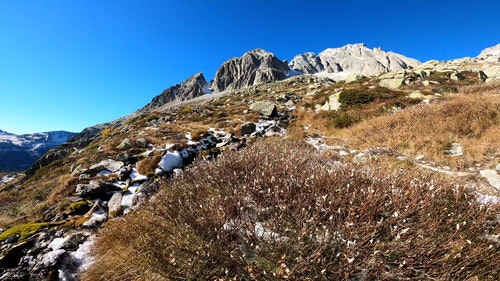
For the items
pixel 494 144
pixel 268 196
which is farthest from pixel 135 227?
pixel 494 144

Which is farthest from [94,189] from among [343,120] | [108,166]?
[343,120]

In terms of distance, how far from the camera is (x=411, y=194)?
326cm

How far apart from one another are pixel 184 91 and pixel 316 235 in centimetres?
14438

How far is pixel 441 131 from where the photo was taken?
8.40 metres

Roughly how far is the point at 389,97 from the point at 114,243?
19.0 m

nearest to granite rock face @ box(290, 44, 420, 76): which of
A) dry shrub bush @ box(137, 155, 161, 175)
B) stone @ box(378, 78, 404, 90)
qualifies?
stone @ box(378, 78, 404, 90)

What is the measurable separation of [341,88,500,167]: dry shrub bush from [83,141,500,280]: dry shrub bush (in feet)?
14.0

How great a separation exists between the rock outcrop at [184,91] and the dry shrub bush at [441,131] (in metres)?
131

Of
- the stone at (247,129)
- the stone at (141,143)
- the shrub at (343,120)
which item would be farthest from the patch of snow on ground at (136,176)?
the shrub at (343,120)

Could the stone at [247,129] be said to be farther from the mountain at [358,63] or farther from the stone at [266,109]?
the mountain at [358,63]

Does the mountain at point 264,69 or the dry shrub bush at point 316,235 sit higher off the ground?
the mountain at point 264,69

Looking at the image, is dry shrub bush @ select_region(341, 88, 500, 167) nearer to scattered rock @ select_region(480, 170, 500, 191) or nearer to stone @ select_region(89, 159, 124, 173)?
scattered rock @ select_region(480, 170, 500, 191)

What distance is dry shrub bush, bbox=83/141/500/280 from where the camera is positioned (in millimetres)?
2383

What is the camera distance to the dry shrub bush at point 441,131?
23.1ft
